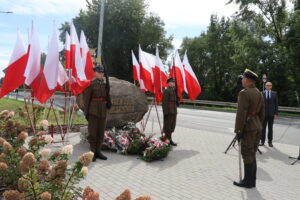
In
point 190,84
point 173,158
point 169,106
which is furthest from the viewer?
point 190,84

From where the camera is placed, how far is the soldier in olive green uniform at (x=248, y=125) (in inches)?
180

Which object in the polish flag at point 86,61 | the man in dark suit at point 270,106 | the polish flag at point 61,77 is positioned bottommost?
the man in dark suit at point 270,106

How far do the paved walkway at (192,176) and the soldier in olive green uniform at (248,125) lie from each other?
286 millimetres

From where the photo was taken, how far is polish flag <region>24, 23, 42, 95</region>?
5844 millimetres

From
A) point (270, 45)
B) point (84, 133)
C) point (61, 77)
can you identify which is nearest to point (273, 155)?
point (84, 133)

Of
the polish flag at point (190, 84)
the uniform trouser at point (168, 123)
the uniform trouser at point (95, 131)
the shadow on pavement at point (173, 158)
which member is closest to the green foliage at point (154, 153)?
the shadow on pavement at point (173, 158)

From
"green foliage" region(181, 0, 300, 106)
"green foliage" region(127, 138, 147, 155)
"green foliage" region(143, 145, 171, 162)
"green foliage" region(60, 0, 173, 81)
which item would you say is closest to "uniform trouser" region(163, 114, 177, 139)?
"green foliage" region(127, 138, 147, 155)

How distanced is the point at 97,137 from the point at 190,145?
297 cm

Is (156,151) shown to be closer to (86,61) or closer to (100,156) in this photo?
(100,156)

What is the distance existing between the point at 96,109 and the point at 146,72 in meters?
2.56

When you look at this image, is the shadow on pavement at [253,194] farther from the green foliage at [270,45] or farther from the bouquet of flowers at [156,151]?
the green foliage at [270,45]

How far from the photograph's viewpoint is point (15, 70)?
5664 millimetres

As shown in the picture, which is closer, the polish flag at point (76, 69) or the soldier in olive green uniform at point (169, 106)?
the polish flag at point (76, 69)

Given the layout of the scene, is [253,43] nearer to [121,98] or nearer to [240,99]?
[121,98]
